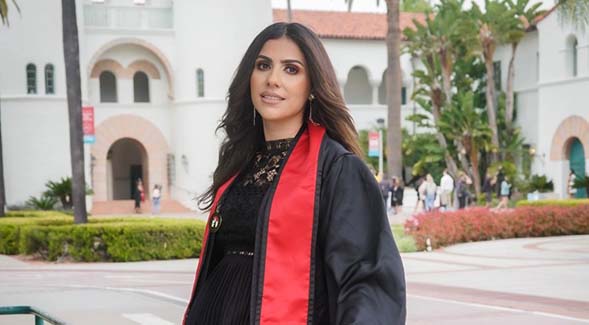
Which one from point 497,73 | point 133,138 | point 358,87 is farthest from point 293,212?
point 358,87

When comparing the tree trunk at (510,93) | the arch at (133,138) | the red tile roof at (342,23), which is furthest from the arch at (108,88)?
the tree trunk at (510,93)

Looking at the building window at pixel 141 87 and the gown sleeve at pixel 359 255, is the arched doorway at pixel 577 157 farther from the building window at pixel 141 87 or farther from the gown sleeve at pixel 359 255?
the gown sleeve at pixel 359 255

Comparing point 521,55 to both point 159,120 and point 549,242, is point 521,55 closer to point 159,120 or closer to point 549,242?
point 159,120

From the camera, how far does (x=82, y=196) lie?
21.7m

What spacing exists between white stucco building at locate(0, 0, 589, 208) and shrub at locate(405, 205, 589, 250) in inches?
512

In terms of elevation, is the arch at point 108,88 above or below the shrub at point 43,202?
above

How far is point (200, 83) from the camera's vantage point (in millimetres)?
43938

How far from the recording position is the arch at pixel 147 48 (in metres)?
43.2

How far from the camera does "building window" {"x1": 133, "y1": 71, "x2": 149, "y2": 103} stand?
4588cm

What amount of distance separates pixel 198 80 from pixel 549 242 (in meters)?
24.1

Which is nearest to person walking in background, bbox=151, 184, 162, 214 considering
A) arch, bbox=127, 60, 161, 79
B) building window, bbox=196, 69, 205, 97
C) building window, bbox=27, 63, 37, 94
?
building window, bbox=196, 69, 205, 97

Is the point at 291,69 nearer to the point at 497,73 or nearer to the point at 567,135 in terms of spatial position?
the point at 567,135

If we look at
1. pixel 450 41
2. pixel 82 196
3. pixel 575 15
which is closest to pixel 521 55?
pixel 450 41

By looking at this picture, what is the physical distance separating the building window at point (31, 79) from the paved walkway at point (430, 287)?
67.1 feet
